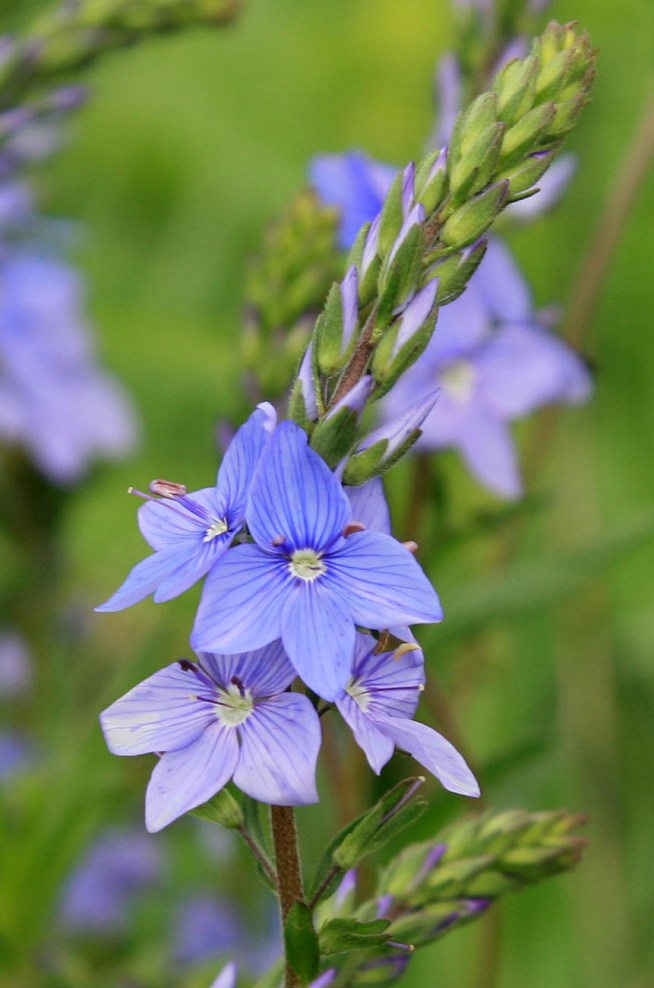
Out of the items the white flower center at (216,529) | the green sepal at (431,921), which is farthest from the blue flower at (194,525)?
the green sepal at (431,921)

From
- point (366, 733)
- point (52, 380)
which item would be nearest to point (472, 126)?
point (366, 733)

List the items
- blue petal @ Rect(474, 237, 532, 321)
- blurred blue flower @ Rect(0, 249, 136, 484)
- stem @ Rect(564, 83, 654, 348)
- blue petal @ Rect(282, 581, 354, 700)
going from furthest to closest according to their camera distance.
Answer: blurred blue flower @ Rect(0, 249, 136, 484), stem @ Rect(564, 83, 654, 348), blue petal @ Rect(474, 237, 532, 321), blue petal @ Rect(282, 581, 354, 700)

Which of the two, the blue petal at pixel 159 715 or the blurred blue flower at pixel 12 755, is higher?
the blurred blue flower at pixel 12 755

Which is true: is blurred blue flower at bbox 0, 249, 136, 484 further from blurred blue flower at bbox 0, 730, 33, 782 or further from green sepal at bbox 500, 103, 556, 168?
green sepal at bbox 500, 103, 556, 168

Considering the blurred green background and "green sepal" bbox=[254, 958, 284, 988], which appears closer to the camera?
"green sepal" bbox=[254, 958, 284, 988]

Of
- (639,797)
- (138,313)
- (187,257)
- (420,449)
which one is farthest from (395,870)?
(187,257)

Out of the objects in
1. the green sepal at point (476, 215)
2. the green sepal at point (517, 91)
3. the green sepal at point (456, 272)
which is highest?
the green sepal at point (517, 91)

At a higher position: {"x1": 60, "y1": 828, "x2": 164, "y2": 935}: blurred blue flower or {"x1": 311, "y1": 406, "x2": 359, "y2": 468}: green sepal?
{"x1": 311, "y1": 406, "x2": 359, "y2": 468}: green sepal

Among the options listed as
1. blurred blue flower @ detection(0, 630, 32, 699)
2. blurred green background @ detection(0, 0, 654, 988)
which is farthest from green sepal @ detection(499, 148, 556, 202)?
blurred blue flower @ detection(0, 630, 32, 699)

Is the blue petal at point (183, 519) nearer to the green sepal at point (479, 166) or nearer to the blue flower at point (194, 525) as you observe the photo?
the blue flower at point (194, 525)
